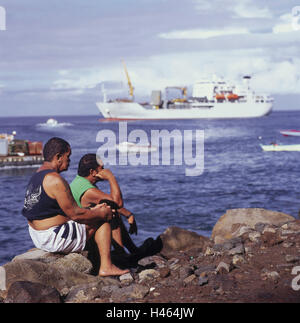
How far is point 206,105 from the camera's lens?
105m

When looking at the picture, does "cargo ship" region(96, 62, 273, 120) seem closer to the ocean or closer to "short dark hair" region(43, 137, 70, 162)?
the ocean

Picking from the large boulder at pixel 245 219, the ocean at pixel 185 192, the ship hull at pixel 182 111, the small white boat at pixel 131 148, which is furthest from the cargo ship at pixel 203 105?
the large boulder at pixel 245 219

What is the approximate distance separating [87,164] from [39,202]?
0.68 metres

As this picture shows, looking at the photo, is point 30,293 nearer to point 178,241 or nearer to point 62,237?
point 62,237

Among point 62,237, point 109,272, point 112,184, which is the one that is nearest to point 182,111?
point 112,184

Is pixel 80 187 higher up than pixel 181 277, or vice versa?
pixel 80 187

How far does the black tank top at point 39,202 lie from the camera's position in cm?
420

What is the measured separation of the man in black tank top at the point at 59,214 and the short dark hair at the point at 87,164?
394mm

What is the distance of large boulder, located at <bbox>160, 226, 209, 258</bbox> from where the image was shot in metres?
6.48

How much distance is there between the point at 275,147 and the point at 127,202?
1983 centimetres

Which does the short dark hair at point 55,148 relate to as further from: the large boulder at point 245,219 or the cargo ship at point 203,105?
the cargo ship at point 203,105

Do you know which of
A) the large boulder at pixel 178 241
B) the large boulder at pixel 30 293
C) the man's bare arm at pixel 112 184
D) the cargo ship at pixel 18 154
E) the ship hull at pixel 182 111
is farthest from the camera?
the ship hull at pixel 182 111

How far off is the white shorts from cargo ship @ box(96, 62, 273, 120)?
321 ft

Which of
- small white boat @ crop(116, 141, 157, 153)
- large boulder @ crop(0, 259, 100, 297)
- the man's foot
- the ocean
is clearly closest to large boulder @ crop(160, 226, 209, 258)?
the man's foot
